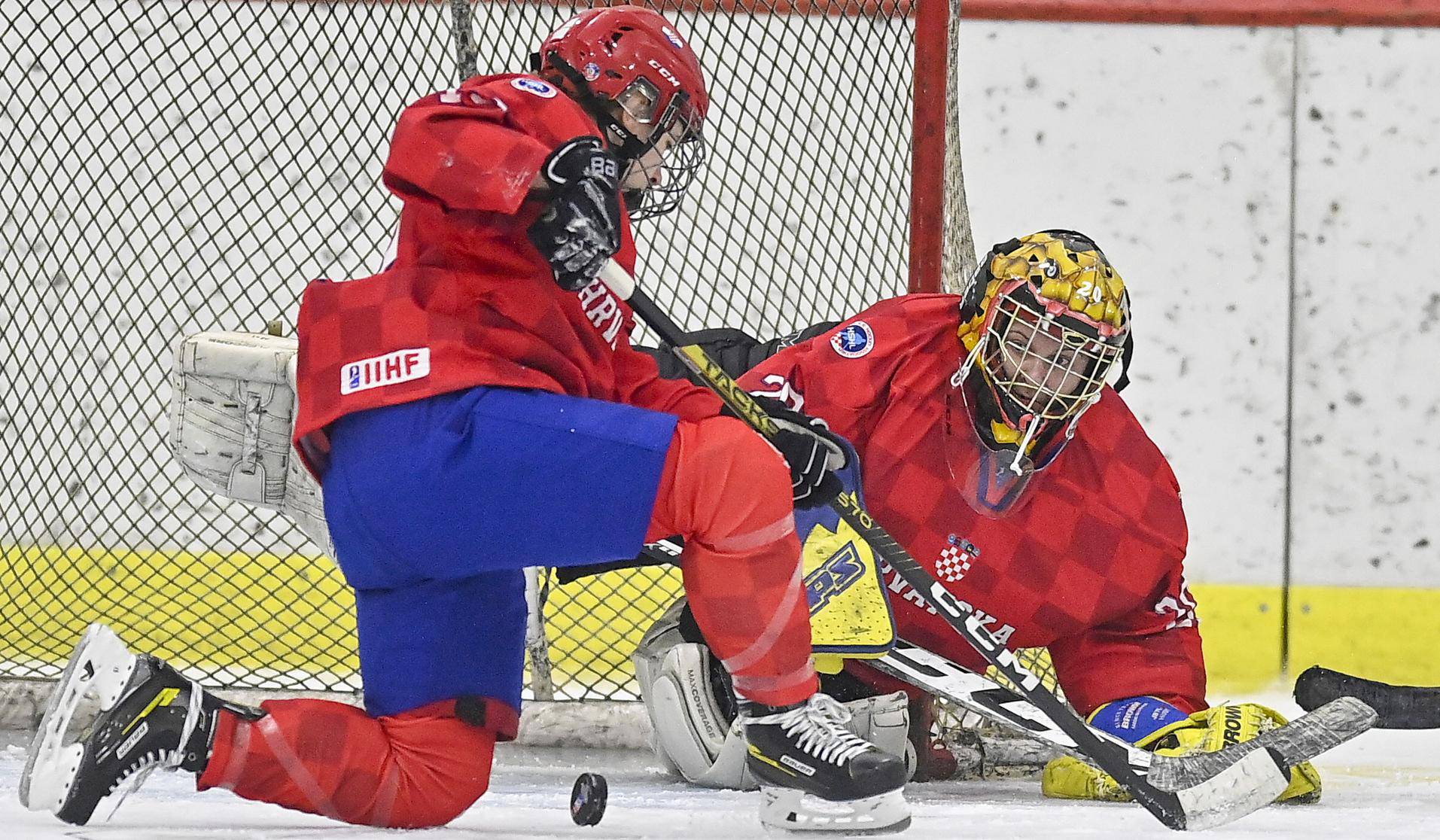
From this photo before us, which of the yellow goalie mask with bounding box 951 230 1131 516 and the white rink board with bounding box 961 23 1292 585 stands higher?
the white rink board with bounding box 961 23 1292 585

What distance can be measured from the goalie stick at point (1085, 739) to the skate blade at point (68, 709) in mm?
562

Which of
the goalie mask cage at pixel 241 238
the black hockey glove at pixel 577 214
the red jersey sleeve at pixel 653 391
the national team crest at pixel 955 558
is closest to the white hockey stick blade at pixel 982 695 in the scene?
the national team crest at pixel 955 558

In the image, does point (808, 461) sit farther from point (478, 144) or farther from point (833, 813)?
point (478, 144)

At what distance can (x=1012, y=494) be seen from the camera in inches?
84.9

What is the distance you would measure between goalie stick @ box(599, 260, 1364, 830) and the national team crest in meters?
0.25

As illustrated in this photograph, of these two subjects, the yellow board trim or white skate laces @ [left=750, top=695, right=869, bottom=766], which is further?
the yellow board trim

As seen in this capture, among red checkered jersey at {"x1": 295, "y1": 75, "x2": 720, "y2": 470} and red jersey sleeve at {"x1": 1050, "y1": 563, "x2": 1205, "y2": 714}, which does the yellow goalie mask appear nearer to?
red jersey sleeve at {"x1": 1050, "y1": 563, "x2": 1205, "y2": 714}

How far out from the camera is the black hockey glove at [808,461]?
5.11ft

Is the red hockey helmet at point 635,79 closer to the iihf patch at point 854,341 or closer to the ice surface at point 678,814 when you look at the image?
the iihf patch at point 854,341

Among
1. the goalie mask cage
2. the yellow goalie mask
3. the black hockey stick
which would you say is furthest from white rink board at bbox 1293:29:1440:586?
the yellow goalie mask

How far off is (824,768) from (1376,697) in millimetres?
966

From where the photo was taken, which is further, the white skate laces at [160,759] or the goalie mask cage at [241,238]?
the goalie mask cage at [241,238]

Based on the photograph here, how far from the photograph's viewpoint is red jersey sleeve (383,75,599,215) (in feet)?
4.59

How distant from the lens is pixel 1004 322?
2.04 meters
